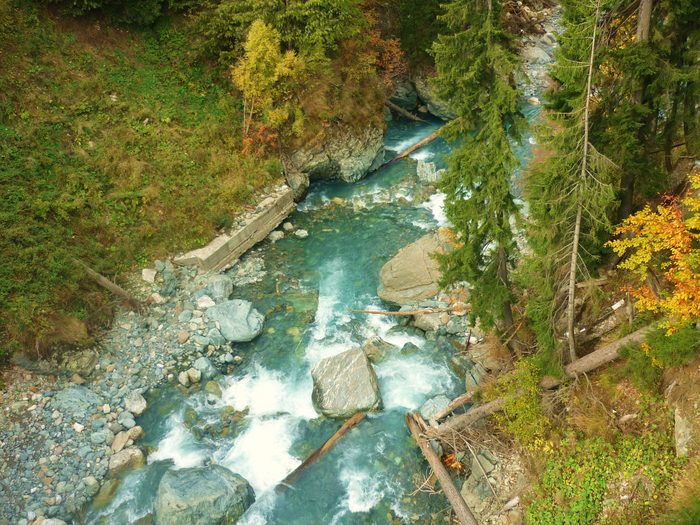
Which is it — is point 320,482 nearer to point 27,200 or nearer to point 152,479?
point 152,479

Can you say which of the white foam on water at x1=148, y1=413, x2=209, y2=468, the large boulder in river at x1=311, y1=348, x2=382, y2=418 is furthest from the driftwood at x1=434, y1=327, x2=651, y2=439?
the white foam on water at x1=148, y1=413, x2=209, y2=468

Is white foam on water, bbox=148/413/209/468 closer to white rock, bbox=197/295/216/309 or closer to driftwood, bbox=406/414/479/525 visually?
white rock, bbox=197/295/216/309

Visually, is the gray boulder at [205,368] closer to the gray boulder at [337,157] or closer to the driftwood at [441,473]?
the driftwood at [441,473]

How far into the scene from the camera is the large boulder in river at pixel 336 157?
24016 mm

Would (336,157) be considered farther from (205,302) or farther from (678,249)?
(678,249)

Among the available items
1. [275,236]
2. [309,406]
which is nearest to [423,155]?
[275,236]

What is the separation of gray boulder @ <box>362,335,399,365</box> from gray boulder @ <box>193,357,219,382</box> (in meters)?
5.49

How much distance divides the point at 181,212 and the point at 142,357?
7137 mm

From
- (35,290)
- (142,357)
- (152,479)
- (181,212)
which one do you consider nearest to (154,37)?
(181,212)

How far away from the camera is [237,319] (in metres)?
16.8

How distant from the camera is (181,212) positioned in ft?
65.2

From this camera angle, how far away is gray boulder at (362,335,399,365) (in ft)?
51.5

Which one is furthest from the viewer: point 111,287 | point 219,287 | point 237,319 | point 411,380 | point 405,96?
point 405,96

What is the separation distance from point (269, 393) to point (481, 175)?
10070 mm
